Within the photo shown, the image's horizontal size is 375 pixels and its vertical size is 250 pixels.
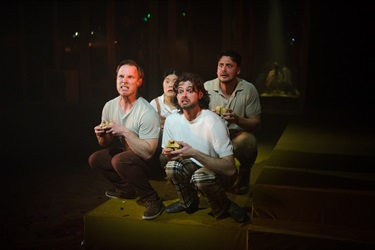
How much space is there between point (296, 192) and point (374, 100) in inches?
295

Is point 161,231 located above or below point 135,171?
below

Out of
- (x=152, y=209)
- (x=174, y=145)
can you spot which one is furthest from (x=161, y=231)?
(x=174, y=145)

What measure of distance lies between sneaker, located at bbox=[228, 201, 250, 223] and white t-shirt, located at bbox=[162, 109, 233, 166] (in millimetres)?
470

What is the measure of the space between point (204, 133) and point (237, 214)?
757mm

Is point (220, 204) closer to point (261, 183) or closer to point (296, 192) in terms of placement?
point (261, 183)

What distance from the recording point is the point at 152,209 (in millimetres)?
3703

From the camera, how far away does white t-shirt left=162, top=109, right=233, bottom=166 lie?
3.46 m

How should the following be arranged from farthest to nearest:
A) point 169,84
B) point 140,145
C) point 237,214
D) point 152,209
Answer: point 169,84 → point 140,145 → point 152,209 → point 237,214

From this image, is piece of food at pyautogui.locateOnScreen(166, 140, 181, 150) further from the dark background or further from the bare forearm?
the dark background

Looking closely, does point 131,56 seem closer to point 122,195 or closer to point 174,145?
point 122,195

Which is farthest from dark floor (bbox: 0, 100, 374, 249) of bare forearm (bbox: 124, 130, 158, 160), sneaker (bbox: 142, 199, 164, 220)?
bare forearm (bbox: 124, 130, 158, 160)

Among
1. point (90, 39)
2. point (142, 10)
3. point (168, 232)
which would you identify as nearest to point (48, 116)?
point (90, 39)

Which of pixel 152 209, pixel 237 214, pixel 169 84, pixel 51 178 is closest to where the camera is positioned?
pixel 237 214

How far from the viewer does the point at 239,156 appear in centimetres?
430
